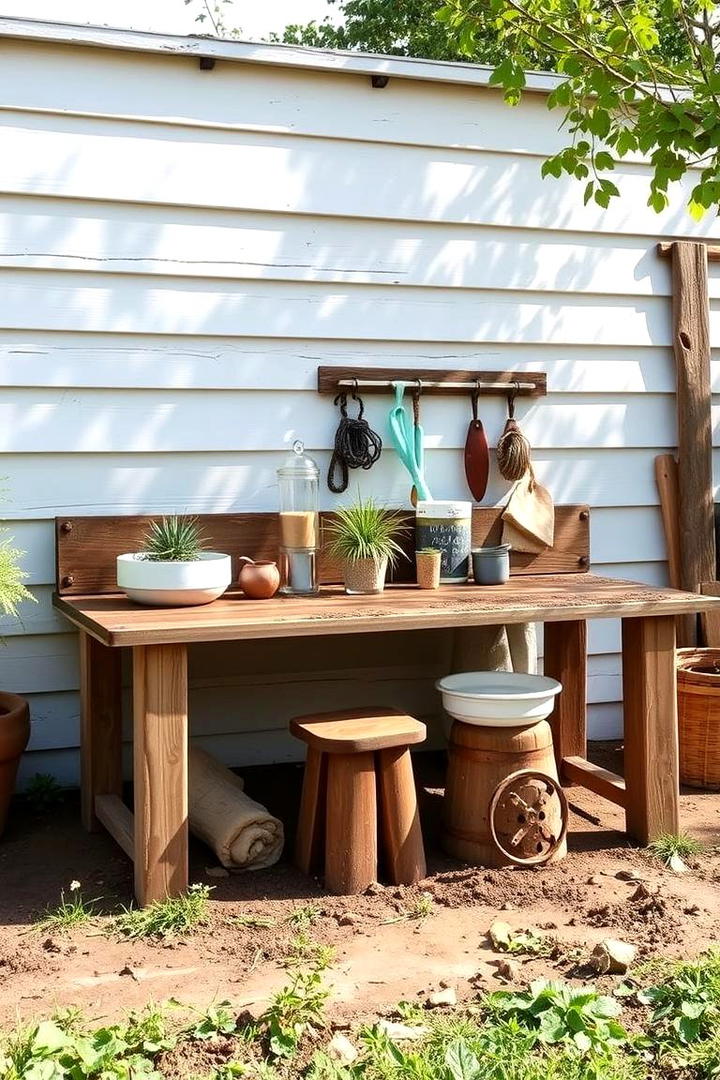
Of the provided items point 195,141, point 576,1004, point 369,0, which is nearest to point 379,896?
point 576,1004

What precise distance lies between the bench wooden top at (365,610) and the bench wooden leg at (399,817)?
384 millimetres

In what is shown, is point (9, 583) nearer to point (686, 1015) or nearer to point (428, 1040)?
point (428, 1040)

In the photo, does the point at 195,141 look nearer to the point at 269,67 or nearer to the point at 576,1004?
the point at 269,67

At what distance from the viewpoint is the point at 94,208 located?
3947 millimetres

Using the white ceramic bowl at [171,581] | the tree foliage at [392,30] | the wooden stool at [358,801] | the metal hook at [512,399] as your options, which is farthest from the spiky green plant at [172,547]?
the tree foliage at [392,30]

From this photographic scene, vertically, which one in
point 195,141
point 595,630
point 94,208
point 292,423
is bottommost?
point 595,630

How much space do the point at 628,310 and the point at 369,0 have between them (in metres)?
9.49

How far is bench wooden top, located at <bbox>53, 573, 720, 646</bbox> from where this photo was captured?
121 inches

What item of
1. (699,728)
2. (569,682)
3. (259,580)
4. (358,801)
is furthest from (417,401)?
(358,801)

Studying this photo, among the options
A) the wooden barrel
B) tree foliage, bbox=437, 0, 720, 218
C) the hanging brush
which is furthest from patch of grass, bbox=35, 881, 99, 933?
tree foliage, bbox=437, 0, 720, 218

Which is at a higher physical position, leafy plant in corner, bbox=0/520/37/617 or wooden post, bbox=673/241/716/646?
wooden post, bbox=673/241/716/646

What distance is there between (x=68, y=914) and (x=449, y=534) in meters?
1.83

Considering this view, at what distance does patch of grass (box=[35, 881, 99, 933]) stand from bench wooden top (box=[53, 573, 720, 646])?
2.38ft

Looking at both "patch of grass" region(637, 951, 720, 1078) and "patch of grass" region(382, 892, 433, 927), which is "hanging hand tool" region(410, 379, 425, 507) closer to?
"patch of grass" region(382, 892, 433, 927)
